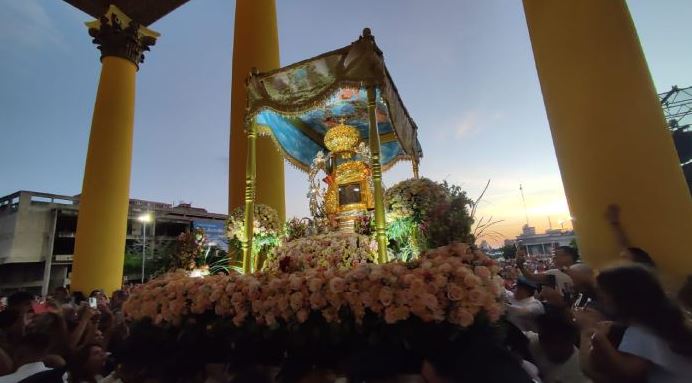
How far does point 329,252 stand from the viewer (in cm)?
486

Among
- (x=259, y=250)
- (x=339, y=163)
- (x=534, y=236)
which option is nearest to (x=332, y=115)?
(x=339, y=163)

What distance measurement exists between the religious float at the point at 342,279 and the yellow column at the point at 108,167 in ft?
17.7

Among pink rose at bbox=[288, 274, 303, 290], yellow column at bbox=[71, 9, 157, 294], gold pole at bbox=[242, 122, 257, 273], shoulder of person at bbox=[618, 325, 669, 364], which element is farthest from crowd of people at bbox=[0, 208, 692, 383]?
yellow column at bbox=[71, 9, 157, 294]

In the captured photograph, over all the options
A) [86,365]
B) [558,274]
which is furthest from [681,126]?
[86,365]

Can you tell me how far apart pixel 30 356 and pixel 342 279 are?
2579 mm

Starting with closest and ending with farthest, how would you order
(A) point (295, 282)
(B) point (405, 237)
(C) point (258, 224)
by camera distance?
1. (A) point (295, 282)
2. (B) point (405, 237)
3. (C) point (258, 224)

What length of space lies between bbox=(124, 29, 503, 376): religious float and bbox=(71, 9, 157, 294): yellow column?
5.38 meters

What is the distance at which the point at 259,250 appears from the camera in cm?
623

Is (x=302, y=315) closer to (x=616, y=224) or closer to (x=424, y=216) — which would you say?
(x=424, y=216)

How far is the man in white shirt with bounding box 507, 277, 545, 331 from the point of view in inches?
129

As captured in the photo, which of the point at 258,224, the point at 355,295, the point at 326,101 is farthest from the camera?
the point at 258,224

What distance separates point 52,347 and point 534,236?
5141cm

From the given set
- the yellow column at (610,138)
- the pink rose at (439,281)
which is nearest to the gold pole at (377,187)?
the pink rose at (439,281)

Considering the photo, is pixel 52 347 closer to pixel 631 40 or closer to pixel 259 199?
pixel 259 199
